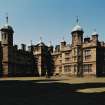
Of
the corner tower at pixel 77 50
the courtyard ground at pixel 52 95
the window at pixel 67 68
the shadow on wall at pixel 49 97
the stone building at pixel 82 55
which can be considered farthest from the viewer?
the window at pixel 67 68

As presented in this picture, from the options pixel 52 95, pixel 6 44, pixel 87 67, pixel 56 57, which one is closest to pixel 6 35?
pixel 6 44

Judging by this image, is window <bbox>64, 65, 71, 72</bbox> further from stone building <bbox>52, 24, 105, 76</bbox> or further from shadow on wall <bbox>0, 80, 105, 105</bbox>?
shadow on wall <bbox>0, 80, 105, 105</bbox>

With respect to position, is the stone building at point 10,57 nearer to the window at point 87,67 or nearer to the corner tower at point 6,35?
the corner tower at point 6,35

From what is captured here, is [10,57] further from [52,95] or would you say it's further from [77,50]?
[52,95]

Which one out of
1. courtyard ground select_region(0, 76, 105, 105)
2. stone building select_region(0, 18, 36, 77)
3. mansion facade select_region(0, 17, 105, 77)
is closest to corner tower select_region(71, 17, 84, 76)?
mansion facade select_region(0, 17, 105, 77)

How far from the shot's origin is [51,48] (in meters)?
77.1

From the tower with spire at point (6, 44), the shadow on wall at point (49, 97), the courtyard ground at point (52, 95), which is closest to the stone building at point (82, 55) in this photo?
the tower with spire at point (6, 44)

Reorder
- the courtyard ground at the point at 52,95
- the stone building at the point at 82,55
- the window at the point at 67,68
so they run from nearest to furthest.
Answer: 1. the courtyard ground at the point at 52,95
2. the stone building at the point at 82,55
3. the window at the point at 67,68

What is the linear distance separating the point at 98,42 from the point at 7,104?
147ft

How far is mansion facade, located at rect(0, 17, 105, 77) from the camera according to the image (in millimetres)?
58375

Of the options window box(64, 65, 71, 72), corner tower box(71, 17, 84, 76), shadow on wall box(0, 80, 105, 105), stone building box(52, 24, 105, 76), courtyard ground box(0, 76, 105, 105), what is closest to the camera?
shadow on wall box(0, 80, 105, 105)

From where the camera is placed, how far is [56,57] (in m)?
71.2

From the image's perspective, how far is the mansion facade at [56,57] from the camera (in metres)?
58.4

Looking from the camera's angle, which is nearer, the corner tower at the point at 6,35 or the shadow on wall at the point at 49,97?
the shadow on wall at the point at 49,97
